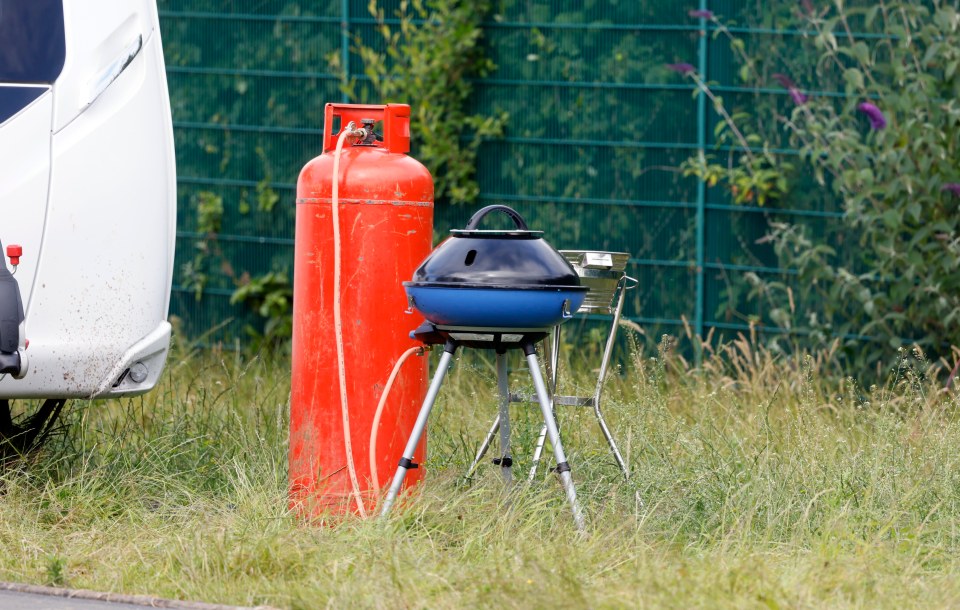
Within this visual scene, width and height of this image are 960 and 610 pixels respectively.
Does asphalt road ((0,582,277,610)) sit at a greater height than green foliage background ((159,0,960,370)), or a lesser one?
lesser

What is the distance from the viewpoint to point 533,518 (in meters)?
4.88

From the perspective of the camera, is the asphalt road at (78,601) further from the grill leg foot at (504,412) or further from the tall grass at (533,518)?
the grill leg foot at (504,412)

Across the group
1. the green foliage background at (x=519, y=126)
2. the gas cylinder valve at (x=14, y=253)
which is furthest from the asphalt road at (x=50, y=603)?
the green foliage background at (x=519, y=126)

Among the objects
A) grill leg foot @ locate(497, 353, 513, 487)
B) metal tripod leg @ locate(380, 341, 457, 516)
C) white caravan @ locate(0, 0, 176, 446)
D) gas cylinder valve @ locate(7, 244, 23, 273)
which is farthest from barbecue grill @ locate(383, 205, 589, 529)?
gas cylinder valve @ locate(7, 244, 23, 273)

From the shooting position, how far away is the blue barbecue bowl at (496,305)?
4.64m

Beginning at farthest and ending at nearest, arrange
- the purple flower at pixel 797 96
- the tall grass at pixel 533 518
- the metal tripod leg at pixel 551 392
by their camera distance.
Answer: the purple flower at pixel 797 96
the metal tripod leg at pixel 551 392
the tall grass at pixel 533 518

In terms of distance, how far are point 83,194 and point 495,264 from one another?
150 centimetres

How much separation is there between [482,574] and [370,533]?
0.48 m

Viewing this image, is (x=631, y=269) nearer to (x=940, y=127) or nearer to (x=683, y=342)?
(x=683, y=342)

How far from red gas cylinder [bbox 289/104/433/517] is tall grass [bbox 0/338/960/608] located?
21 cm

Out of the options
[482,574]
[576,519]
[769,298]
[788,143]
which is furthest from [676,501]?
[788,143]

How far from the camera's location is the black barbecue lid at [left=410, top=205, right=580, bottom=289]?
4664 mm

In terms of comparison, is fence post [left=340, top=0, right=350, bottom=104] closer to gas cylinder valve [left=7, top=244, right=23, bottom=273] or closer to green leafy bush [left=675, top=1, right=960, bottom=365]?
green leafy bush [left=675, top=1, right=960, bottom=365]

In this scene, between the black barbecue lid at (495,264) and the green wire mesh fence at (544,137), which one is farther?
the green wire mesh fence at (544,137)
